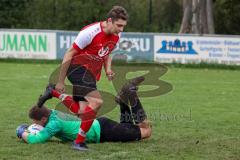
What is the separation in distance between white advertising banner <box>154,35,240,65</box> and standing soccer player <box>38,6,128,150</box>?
55.7 ft

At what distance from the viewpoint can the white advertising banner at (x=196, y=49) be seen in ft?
82.4

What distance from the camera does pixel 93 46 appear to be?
332 inches

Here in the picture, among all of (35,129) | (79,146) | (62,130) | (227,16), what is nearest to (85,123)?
(79,146)

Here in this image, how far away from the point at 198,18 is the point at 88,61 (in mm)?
24754

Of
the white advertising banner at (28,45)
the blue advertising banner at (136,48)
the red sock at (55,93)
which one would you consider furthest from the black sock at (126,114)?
the white advertising banner at (28,45)

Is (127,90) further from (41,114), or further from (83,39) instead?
(41,114)

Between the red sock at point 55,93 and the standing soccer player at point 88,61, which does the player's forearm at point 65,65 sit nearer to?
the standing soccer player at point 88,61

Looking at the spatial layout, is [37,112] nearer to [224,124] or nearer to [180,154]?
[180,154]

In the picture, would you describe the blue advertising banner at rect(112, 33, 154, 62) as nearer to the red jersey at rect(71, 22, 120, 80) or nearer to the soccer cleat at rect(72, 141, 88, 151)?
the red jersey at rect(71, 22, 120, 80)

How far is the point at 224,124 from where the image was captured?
1073cm

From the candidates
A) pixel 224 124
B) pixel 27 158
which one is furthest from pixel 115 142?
pixel 224 124

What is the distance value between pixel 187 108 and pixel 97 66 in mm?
4714

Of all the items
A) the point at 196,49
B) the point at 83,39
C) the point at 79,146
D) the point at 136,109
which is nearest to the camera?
the point at 79,146

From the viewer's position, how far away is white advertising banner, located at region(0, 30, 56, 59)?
26891 mm
